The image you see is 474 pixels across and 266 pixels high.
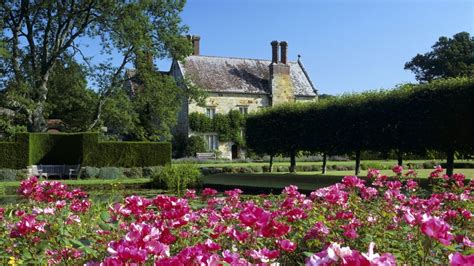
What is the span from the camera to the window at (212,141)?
40.3m

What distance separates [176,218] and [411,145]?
16.6 meters

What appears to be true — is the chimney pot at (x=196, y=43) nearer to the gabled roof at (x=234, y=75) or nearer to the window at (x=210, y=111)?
the gabled roof at (x=234, y=75)

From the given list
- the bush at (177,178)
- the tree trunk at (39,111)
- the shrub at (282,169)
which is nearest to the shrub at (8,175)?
the tree trunk at (39,111)

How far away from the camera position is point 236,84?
4200 cm

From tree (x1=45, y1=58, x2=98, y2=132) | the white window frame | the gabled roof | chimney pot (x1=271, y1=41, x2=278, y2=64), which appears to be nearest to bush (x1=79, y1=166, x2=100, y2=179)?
tree (x1=45, y1=58, x2=98, y2=132)

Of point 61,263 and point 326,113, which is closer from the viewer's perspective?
point 61,263

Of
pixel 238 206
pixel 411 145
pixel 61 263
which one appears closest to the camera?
pixel 61 263

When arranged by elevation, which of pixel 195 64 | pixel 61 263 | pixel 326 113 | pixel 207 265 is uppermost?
pixel 195 64

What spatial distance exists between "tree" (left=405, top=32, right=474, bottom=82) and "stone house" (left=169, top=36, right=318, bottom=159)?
1699 centimetres

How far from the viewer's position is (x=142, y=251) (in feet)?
5.99

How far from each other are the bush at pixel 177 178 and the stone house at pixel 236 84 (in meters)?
21.7

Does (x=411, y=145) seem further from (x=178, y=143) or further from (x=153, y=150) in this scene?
(x=178, y=143)

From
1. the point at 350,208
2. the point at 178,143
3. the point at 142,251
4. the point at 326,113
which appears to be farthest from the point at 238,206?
the point at 178,143

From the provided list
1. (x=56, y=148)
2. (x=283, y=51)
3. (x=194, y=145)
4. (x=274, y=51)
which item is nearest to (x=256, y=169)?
(x=56, y=148)
